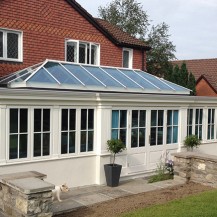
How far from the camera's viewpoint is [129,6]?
36.3m

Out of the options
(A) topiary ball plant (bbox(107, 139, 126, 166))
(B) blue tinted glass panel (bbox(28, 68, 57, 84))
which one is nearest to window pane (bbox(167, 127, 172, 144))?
(A) topiary ball plant (bbox(107, 139, 126, 166))

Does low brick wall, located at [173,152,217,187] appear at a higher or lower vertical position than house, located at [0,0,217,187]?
lower

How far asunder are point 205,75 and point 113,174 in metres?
20.0

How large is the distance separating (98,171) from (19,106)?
3256mm

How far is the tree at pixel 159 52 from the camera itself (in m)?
34.0

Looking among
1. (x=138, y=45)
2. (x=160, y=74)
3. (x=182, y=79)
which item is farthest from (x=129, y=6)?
(x=138, y=45)

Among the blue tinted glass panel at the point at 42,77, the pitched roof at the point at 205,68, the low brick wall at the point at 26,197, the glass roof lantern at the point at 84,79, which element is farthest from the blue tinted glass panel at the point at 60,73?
the pitched roof at the point at 205,68

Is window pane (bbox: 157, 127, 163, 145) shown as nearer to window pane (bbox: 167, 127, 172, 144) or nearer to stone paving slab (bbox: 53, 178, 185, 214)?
window pane (bbox: 167, 127, 172, 144)

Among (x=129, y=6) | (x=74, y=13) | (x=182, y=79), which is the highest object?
(x=129, y=6)

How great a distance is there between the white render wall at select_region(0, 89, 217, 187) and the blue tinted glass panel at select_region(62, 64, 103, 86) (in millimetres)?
1218

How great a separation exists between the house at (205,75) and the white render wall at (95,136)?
14.5 m

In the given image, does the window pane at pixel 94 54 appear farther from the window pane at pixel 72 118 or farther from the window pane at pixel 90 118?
the window pane at pixel 72 118

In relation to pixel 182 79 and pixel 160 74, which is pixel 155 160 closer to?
pixel 182 79

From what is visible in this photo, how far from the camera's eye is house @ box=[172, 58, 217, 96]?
26.8 metres
